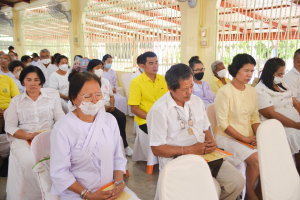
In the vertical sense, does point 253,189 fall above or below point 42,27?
below

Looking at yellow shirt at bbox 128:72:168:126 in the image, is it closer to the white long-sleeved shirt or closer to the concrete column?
the white long-sleeved shirt

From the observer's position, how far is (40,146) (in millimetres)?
1644

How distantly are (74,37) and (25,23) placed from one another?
3594 millimetres

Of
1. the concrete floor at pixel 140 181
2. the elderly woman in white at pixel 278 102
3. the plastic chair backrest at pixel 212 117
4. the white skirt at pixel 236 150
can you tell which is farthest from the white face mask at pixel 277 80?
the concrete floor at pixel 140 181

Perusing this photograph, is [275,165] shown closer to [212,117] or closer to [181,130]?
[181,130]

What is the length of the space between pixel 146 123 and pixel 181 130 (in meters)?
0.46

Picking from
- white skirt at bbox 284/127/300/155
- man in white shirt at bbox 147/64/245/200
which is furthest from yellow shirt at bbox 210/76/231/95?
man in white shirt at bbox 147/64/245/200

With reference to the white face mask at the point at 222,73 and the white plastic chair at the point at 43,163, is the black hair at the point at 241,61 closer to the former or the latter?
the white face mask at the point at 222,73

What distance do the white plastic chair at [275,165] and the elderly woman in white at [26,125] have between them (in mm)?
1765

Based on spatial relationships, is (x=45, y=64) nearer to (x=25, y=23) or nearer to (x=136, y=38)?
(x=136, y=38)

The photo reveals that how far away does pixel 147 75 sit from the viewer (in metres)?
2.97

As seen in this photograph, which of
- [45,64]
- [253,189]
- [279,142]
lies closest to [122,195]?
[279,142]

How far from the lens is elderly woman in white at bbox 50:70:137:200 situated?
1.43 metres

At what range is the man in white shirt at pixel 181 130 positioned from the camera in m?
1.80
